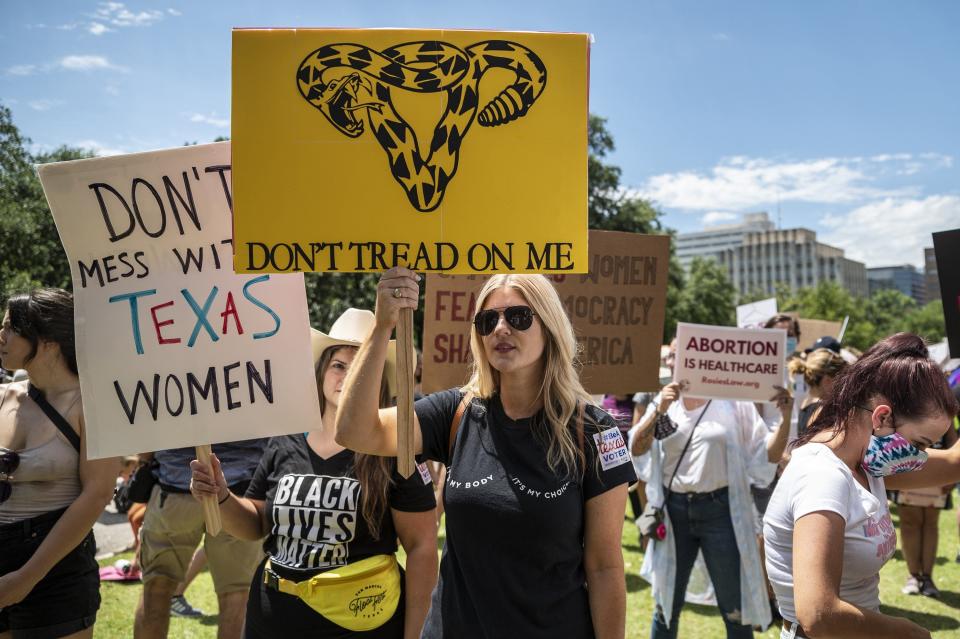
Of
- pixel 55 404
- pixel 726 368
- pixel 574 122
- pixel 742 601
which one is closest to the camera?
pixel 574 122

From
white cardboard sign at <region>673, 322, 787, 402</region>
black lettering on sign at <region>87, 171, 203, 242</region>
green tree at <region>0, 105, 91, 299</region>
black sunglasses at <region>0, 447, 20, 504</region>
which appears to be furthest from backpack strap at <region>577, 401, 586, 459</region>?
green tree at <region>0, 105, 91, 299</region>

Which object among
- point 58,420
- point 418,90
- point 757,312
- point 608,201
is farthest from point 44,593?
point 608,201

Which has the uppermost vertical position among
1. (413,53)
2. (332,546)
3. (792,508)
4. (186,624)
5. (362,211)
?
(413,53)

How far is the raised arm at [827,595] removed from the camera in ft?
6.54

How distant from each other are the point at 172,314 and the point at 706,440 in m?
3.26

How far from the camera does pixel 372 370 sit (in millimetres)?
2250

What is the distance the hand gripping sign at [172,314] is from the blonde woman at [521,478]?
51 cm

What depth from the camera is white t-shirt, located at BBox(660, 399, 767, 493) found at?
176 inches

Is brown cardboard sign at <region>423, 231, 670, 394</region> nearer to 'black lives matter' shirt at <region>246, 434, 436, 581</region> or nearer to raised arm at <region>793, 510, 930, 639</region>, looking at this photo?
'black lives matter' shirt at <region>246, 434, 436, 581</region>

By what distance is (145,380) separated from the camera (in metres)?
2.59

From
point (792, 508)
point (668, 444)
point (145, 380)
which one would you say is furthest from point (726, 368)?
point (145, 380)

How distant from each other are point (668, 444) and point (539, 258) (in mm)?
2750

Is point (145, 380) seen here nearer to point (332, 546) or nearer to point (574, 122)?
point (332, 546)

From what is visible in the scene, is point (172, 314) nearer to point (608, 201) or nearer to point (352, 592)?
point (352, 592)
